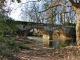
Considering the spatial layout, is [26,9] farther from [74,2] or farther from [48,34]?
[48,34]

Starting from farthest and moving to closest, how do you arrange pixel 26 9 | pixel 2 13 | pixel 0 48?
pixel 26 9 → pixel 2 13 → pixel 0 48

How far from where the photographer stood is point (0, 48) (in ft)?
30.0

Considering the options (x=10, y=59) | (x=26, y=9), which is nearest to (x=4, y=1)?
(x=10, y=59)

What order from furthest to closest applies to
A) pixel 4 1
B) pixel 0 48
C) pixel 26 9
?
pixel 26 9 < pixel 4 1 < pixel 0 48

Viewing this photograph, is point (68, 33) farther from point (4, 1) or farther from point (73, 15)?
point (4, 1)

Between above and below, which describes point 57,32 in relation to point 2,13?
below

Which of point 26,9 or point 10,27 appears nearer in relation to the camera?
point 10,27

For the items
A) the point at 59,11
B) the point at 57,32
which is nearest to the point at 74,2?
the point at 59,11

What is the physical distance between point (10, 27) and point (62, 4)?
16.0 ft

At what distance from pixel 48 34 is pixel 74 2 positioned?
3978cm

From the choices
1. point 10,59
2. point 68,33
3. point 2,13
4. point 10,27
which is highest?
point 2,13

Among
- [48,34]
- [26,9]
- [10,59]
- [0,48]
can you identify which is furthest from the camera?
[48,34]

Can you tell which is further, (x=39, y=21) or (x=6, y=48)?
(x=39, y=21)

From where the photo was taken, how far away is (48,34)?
53.2m
